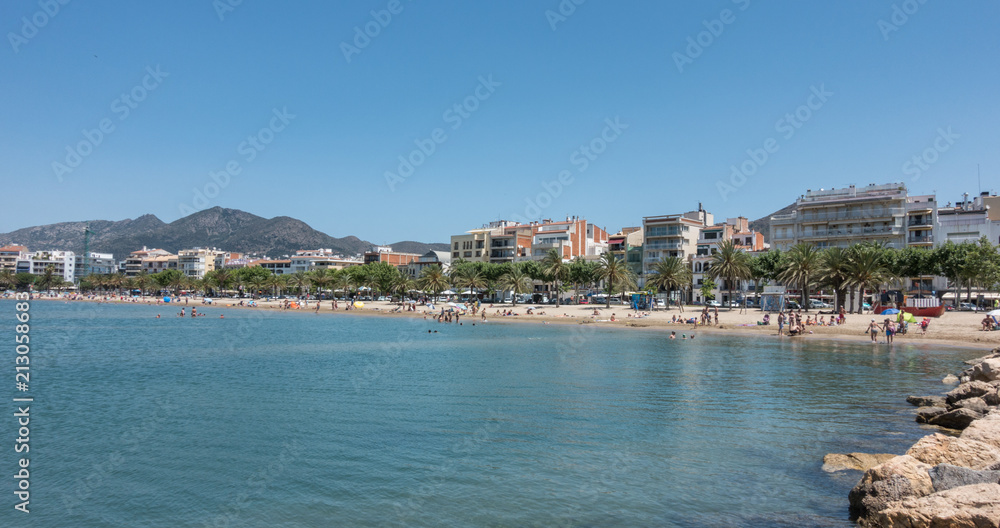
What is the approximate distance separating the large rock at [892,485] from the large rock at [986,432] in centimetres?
290

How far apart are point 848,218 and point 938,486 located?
288 feet

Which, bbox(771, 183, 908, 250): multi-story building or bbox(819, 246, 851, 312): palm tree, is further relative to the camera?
bbox(771, 183, 908, 250): multi-story building

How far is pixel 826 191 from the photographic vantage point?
300 ft

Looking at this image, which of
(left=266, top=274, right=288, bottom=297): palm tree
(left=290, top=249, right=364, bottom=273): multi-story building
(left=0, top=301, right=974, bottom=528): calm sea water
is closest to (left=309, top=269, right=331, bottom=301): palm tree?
(left=266, top=274, right=288, bottom=297): palm tree

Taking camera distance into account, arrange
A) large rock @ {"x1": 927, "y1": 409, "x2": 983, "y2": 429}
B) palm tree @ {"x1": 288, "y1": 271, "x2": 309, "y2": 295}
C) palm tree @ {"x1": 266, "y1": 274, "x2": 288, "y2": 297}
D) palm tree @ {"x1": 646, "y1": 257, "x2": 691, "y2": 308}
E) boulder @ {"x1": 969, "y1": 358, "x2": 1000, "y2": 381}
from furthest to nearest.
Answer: palm tree @ {"x1": 266, "y1": 274, "x2": 288, "y2": 297} < palm tree @ {"x1": 288, "y1": 271, "x2": 309, "y2": 295} < palm tree @ {"x1": 646, "y1": 257, "x2": 691, "y2": 308} < boulder @ {"x1": 969, "y1": 358, "x2": 1000, "y2": 381} < large rock @ {"x1": 927, "y1": 409, "x2": 983, "y2": 429}

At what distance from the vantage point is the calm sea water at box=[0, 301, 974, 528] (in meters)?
11.7

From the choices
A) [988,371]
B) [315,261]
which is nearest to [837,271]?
[988,371]

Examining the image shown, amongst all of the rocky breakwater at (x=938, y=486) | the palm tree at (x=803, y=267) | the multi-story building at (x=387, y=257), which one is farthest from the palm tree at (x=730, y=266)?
the multi-story building at (x=387, y=257)

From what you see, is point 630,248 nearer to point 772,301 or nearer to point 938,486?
point 772,301

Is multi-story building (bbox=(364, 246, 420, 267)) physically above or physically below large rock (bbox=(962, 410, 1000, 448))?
above

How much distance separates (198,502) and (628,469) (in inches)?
351

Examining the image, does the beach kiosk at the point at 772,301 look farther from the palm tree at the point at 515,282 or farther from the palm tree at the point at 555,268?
the palm tree at the point at 515,282

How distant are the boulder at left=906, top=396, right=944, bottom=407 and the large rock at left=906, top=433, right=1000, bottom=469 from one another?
9159mm

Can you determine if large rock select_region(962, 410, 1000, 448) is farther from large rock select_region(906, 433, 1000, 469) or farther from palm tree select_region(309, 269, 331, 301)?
palm tree select_region(309, 269, 331, 301)
